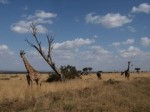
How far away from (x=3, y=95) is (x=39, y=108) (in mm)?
4734

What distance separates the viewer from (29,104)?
16047 mm

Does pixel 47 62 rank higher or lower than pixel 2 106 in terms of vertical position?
higher

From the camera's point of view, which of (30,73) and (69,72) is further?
(69,72)

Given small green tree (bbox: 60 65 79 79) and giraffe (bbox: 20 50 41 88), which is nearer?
giraffe (bbox: 20 50 41 88)

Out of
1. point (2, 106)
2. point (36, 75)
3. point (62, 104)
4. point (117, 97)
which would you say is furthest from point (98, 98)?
point (36, 75)

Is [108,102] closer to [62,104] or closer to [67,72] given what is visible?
[62,104]

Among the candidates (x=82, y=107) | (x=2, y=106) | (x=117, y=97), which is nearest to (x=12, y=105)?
(x=2, y=106)

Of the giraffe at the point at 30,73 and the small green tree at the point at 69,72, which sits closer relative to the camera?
the giraffe at the point at 30,73

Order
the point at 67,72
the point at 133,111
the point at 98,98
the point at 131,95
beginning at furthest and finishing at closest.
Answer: the point at 67,72 → the point at 131,95 → the point at 98,98 → the point at 133,111

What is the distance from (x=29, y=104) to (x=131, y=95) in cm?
553

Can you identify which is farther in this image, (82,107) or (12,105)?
(12,105)

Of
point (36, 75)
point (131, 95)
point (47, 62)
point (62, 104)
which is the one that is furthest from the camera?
point (47, 62)

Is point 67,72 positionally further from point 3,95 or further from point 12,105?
point 12,105

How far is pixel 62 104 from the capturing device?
51.9 ft
